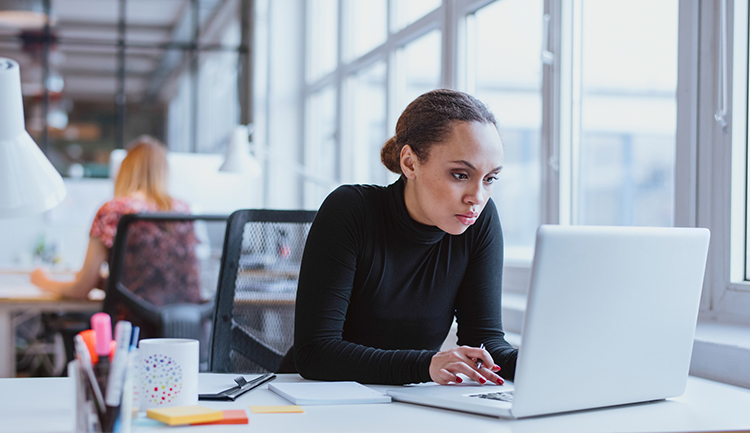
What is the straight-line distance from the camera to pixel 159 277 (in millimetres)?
2508

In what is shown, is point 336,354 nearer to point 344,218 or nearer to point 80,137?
point 344,218

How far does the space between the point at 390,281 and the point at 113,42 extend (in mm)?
5884

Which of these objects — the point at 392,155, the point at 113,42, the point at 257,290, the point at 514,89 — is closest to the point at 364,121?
the point at 514,89

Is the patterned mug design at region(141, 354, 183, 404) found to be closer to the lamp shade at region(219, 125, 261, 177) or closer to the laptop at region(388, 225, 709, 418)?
the laptop at region(388, 225, 709, 418)

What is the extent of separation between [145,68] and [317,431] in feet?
20.7

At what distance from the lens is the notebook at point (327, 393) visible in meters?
1.06

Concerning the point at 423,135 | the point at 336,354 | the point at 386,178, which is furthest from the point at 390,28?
the point at 336,354

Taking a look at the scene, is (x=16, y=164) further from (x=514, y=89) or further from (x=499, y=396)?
(x=514, y=89)

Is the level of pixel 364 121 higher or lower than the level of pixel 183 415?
higher

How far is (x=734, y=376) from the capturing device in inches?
52.9

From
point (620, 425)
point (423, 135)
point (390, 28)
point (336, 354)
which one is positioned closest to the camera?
point (620, 425)

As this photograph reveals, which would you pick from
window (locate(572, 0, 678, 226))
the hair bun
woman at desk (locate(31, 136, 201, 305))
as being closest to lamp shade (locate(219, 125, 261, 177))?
woman at desk (locate(31, 136, 201, 305))

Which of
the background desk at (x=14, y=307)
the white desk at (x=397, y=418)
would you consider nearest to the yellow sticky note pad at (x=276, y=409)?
the white desk at (x=397, y=418)

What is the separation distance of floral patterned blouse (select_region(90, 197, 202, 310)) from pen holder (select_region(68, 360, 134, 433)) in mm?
1630
